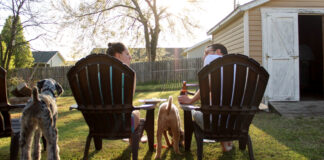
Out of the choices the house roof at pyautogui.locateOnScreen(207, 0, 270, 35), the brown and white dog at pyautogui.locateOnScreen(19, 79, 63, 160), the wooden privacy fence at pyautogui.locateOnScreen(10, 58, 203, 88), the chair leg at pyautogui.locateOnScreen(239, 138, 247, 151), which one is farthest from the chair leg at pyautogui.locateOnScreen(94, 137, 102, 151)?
the wooden privacy fence at pyautogui.locateOnScreen(10, 58, 203, 88)

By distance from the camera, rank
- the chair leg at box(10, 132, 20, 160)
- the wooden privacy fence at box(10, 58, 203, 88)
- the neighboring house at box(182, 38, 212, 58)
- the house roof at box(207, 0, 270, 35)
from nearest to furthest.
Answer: the chair leg at box(10, 132, 20, 160), the house roof at box(207, 0, 270, 35), the wooden privacy fence at box(10, 58, 203, 88), the neighboring house at box(182, 38, 212, 58)

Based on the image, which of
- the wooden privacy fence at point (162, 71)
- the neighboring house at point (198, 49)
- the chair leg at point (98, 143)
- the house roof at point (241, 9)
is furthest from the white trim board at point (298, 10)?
the neighboring house at point (198, 49)

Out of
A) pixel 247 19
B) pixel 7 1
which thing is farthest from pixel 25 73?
pixel 247 19

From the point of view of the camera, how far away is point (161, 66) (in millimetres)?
16609

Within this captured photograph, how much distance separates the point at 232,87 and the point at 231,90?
3cm

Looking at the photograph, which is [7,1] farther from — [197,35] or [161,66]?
[197,35]

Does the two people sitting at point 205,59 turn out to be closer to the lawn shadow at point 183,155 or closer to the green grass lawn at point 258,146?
the green grass lawn at point 258,146

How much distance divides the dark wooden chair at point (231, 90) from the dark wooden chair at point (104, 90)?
0.70 metres

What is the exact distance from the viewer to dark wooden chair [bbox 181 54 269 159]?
2.24 metres

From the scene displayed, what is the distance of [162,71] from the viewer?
1639cm

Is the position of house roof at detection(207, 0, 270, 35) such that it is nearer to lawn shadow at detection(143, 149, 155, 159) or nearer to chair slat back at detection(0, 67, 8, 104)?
lawn shadow at detection(143, 149, 155, 159)

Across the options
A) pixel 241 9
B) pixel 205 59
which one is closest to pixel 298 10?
pixel 241 9

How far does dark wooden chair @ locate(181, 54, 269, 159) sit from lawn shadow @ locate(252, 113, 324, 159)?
138cm

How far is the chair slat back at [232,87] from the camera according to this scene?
224 centimetres
